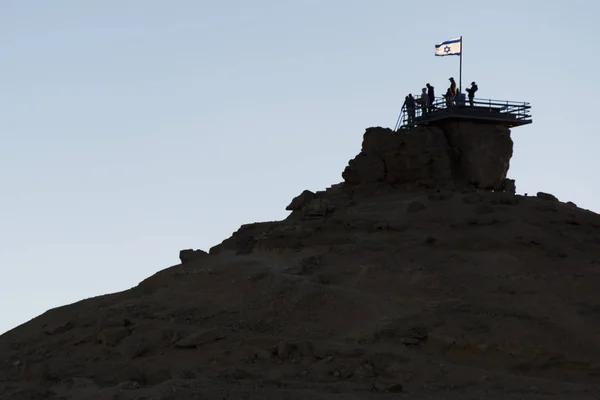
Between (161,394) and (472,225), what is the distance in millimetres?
12179

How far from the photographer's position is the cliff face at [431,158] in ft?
108

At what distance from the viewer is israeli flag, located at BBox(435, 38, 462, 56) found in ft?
120

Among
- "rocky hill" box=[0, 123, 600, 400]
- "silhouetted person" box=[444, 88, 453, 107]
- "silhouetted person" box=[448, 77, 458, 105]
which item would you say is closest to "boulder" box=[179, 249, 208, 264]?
"rocky hill" box=[0, 123, 600, 400]

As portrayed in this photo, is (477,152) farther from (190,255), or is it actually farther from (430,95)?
(190,255)

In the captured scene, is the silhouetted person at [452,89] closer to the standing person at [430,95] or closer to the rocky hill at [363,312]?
the standing person at [430,95]

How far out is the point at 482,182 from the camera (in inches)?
1347

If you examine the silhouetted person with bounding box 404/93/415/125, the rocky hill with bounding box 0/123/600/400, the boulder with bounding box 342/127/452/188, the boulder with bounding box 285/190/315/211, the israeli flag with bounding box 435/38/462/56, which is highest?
the israeli flag with bounding box 435/38/462/56

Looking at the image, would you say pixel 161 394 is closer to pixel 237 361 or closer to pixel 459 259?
pixel 237 361

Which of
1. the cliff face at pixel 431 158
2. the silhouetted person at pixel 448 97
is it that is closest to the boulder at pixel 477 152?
the cliff face at pixel 431 158

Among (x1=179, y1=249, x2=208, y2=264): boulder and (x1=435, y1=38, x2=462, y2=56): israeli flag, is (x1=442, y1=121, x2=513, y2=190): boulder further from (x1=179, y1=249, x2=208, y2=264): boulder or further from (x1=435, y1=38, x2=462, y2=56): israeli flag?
(x1=179, y1=249, x2=208, y2=264): boulder

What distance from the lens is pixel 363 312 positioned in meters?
24.8

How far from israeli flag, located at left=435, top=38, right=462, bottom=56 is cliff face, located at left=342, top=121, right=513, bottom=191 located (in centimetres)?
350

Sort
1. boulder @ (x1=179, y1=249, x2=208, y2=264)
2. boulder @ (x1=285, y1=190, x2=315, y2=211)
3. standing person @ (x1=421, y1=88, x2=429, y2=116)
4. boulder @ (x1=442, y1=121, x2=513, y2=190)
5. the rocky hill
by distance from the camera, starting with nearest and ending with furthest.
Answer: the rocky hill < boulder @ (x1=179, y1=249, x2=208, y2=264) < boulder @ (x1=285, y1=190, x2=315, y2=211) < boulder @ (x1=442, y1=121, x2=513, y2=190) < standing person @ (x1=421, y1=88, x2=429, y2=116)

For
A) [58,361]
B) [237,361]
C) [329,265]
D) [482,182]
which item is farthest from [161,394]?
[482,182]
